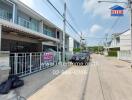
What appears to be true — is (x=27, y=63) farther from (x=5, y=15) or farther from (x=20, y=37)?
(x=5, y=15)

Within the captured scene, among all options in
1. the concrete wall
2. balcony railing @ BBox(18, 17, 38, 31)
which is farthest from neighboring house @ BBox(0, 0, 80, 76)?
the concrete wall

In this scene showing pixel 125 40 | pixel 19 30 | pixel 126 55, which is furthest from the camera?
pixel 125 40

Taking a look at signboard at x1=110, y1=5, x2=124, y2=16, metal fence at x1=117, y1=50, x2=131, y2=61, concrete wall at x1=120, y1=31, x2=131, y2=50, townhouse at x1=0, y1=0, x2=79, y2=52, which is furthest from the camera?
concrete wall at x1=120, y1=31, x2=131, y2=50

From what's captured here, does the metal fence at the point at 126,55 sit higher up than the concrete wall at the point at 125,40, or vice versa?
the concrete wall at the point at 125,40

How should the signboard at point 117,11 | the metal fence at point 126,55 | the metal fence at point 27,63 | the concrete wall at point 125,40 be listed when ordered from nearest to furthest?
the metal fence at point 27,63, the signboard at point 117,11, the metal fence at point 126,55, the concrete wall at point 125,40

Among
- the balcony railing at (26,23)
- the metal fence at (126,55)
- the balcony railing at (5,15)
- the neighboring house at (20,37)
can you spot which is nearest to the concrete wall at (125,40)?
the metal fence at (126,55)

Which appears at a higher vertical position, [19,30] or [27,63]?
[19,30]

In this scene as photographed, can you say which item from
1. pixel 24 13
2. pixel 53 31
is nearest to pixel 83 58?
pixel 24 13

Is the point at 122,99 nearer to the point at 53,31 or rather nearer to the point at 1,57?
the point at 1,57

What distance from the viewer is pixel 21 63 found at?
10.2 metres

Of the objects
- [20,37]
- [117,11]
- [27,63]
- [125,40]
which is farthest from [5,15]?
[125,40]

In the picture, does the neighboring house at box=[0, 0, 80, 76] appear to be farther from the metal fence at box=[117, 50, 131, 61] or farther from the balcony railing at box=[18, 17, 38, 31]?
the metal fence at box=[117, 50, 131, 61]

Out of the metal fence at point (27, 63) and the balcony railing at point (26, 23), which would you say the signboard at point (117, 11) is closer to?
the metal fence at point (27, 63)

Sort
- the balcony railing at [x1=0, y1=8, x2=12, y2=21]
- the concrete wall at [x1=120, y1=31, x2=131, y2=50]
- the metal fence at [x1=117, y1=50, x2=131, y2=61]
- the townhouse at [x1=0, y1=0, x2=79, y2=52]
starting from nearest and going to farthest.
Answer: the townhouse at [x1=0, y1=0, x2=79, y2=52] → the balcony railing at [x1=0, y1=8, x2=12, y2=21] → the metal fence at [x1=117, y1=50, x2=131, y2=61] → the concrete wall at [x1=120, y1=31, x2=131, y2=50]
